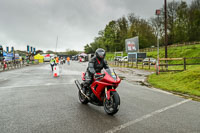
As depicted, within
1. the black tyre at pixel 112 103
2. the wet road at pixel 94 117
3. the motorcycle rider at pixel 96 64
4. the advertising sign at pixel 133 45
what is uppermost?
the advertising sign at pixel 133 45

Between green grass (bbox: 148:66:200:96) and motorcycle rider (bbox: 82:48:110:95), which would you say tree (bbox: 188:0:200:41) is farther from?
motorcycle rider (bbox: 82:48:110:95)

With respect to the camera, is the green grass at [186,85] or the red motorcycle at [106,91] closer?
the red motorcycle at [106,91]

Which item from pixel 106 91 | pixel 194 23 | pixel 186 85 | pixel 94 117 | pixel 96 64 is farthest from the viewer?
pixel 194 23

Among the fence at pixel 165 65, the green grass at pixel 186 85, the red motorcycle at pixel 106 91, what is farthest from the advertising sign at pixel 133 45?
the red motorcycle at pixel 106 91

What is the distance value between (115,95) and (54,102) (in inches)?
106

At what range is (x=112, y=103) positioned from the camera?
14.9 feet

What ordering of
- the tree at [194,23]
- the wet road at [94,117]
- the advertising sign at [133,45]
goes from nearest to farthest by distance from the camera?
1. the wet road at [94,117]
2. the advertising sign at [133,45]
3. the tree at [194,23]

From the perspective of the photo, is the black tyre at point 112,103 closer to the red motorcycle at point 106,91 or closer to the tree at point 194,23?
the red motorcycle at point 106,91

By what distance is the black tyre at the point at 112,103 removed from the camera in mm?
4375

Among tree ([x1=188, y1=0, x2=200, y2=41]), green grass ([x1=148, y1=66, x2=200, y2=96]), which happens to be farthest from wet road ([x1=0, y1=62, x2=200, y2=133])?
tree ([x1=188, y1=0, x2=200, y2=41])

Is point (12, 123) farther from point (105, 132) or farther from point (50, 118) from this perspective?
point (105, 132)

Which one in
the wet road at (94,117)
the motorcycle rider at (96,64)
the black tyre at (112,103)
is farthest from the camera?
the motorcycle rider at (96,64)

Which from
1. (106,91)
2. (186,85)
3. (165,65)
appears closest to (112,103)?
(106,91)

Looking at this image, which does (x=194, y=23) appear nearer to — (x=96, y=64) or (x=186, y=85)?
(x=186, y=85)
